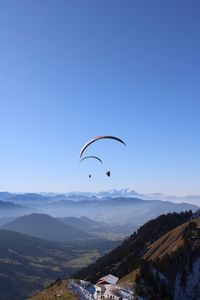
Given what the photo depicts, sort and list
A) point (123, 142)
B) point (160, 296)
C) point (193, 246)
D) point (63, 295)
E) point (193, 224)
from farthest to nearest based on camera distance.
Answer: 1. point (193, 224)
2. point (193, 246)
3. point (160, 296)
4. point (63, 295)
5. point (123, 142)

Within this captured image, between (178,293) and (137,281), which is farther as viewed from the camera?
(178,293)

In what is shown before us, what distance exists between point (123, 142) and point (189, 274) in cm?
8821

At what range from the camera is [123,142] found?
2872 inches

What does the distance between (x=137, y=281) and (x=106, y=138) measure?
2342 inches

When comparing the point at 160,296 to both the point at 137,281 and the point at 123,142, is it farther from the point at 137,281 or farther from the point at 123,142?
the point at 123,142

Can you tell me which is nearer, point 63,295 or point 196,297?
point 63,295

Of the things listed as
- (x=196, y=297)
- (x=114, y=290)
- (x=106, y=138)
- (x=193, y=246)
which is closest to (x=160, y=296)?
(x=114, y=290)

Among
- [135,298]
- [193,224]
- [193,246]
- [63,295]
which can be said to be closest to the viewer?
[63,295]

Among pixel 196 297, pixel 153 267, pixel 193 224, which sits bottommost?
pixel 196 297

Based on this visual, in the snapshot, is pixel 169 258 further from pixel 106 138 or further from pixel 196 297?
pixel 106 138

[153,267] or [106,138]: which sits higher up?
[106,138]

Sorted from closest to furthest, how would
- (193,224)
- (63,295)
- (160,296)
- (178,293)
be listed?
1. (63,295)
2. (160,296)
3. (178,293)
4. (193,224)

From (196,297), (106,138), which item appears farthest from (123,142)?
(196,297)

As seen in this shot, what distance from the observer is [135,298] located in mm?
103750
